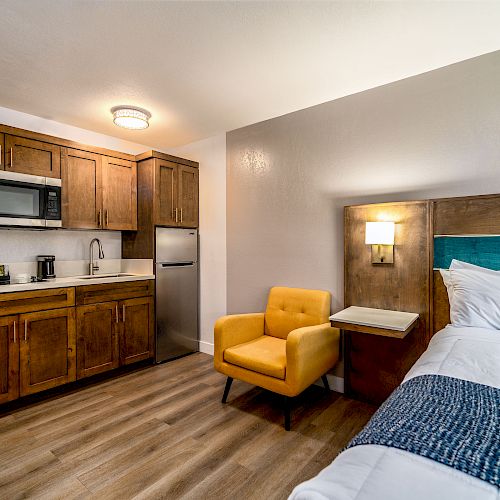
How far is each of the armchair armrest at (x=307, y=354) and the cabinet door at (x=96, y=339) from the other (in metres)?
1.89

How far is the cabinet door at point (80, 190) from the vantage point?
3.16 meters

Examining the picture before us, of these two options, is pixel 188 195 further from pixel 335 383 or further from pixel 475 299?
pixel 475 299

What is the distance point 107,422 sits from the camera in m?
2.41

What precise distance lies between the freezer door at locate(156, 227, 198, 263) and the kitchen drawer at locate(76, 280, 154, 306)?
334 millimetres

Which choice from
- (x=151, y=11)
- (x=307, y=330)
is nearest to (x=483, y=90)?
(x=307, y=330)

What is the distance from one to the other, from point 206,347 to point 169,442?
1.83 m

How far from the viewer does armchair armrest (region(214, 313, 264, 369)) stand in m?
2.69

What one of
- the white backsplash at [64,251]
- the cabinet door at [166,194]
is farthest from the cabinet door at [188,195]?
the white backsplash at [64,251]

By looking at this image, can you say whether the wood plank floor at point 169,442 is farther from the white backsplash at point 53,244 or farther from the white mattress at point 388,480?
the white backsplash at point 53,244

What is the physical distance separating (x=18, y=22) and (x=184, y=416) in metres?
2.81

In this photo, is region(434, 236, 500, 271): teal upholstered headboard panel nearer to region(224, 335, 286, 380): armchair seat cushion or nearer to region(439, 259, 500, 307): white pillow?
region(439, 259, 500, 307): white pillow

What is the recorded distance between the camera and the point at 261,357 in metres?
2.47

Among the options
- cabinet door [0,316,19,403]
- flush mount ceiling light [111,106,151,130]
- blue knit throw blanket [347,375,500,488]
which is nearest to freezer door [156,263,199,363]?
cabinet door [0,316,19,403]

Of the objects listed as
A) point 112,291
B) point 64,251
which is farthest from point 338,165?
point 64,251
